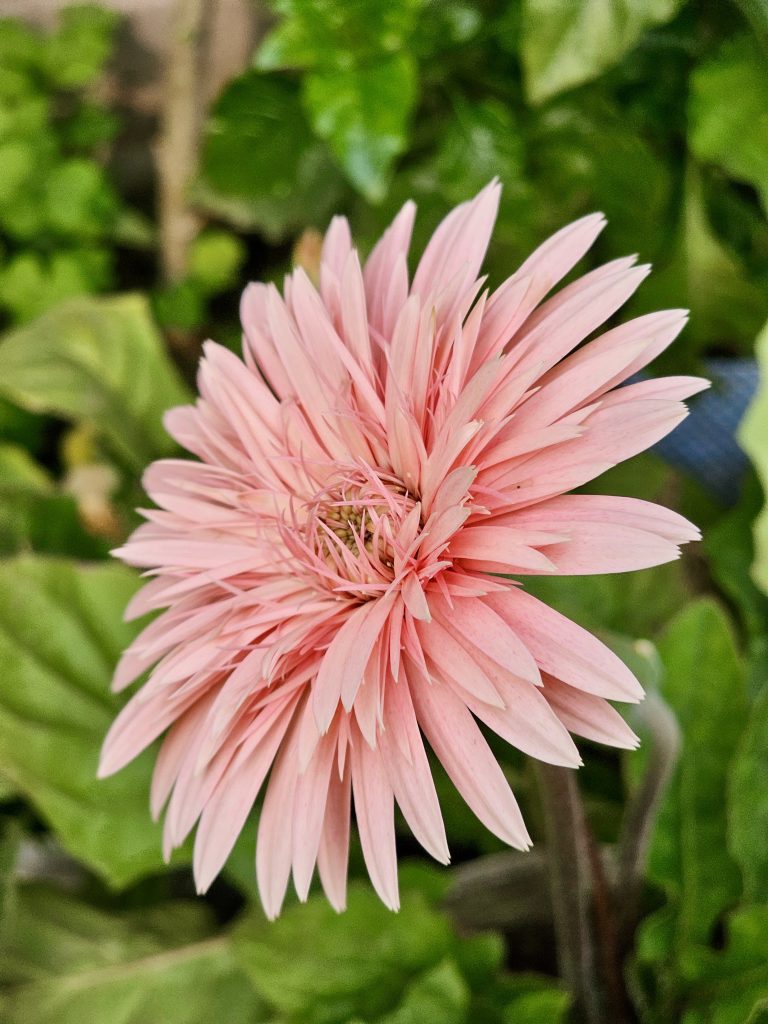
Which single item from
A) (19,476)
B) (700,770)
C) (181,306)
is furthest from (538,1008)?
(181,306)

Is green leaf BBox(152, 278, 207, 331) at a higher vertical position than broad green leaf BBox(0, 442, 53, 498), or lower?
higher

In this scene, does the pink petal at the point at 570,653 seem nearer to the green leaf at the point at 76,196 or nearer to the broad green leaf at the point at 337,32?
the broad green leaf at the point at 337,32

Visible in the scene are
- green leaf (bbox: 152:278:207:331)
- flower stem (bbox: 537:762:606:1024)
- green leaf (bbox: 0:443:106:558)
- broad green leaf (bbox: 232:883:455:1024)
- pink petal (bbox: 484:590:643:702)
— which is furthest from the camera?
green leaf (bbox: 152:278:207:331)

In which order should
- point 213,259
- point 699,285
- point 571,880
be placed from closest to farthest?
point 571,880, point 699,285, point 213,259

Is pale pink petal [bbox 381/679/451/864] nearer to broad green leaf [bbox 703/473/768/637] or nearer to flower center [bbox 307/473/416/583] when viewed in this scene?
flower center [bbox 307/473/416/583]

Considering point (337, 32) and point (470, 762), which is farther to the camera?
point (337, 32)

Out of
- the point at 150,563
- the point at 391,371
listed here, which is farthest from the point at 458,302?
the point at 150,563

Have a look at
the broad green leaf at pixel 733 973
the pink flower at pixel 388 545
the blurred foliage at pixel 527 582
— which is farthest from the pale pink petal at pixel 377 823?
the broad green leaf at pixel 733 973

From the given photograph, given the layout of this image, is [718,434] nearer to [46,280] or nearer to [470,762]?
[470,762]

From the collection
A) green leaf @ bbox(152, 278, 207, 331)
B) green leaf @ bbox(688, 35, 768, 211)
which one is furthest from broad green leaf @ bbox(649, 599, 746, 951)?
green leaf @ bbox(152, 278, 207, 331)
